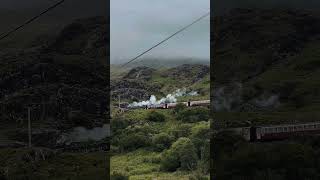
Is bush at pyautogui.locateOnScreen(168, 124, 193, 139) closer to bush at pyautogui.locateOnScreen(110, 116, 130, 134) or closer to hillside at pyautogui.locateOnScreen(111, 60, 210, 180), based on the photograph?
hillside at pyautogui.locateOnScreen(111, 60, 210, 180)

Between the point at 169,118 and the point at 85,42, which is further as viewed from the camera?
the point at 169,118

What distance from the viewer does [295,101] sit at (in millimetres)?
10117

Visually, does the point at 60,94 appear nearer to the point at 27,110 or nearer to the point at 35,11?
the point at 27,110

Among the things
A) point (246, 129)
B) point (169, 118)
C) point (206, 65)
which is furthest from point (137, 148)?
point (246, 129)

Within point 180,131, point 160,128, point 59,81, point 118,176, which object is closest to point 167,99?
point 180,131

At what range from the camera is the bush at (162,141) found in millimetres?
13831

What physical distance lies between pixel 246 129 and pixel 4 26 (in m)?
4.56

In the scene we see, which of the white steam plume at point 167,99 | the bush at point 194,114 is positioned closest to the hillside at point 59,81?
the white steam plume at point 167,99

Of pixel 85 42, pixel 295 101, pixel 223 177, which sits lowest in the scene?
pixel 223 177

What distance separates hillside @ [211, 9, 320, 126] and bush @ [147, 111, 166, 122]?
3.90 meters

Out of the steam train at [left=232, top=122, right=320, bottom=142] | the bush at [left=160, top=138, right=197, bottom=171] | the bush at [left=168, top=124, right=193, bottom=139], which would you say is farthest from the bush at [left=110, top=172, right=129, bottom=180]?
the steam train at [left=232, top=122, right=320, bottom=142]

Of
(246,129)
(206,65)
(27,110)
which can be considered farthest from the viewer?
(206,65)

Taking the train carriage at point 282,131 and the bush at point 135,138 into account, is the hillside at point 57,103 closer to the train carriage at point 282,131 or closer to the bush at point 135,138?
the train carriage at point 282,131

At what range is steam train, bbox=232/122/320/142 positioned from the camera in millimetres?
9578
